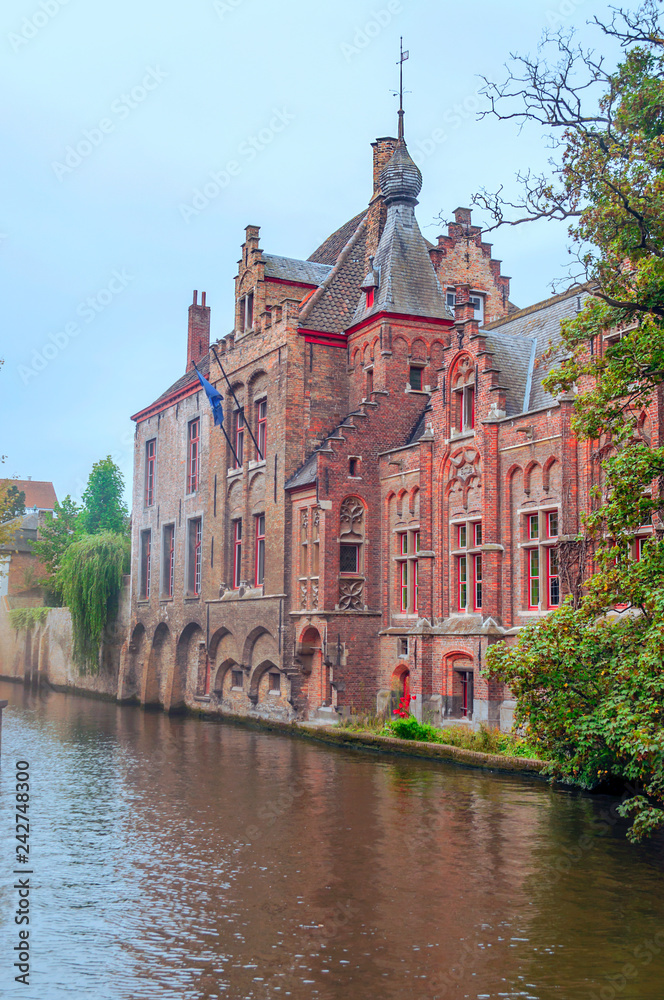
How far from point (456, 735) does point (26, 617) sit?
3753 centimetres

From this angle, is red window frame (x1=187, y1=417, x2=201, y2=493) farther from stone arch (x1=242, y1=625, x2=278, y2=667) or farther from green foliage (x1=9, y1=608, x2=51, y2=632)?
green foliage (x1=9, y1=608, x2=51, y2=632)

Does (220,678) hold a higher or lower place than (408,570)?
lower

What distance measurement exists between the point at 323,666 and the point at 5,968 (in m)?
19.2

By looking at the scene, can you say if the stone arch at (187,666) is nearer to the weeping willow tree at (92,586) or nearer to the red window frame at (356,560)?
the weeping willow tree at (92,586)

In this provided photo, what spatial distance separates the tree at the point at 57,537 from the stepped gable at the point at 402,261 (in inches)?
1147

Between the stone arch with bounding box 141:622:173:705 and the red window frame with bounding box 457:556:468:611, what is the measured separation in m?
16.2

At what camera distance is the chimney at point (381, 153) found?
3183 centimetres

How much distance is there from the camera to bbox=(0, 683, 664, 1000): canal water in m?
8.23

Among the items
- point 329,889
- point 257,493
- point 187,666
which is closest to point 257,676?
point 257,493

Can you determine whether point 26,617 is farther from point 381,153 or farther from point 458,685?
point 458,685

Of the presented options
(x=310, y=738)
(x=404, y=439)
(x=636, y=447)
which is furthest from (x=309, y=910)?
(x=404, y=439)

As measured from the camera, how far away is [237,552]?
1307 inches

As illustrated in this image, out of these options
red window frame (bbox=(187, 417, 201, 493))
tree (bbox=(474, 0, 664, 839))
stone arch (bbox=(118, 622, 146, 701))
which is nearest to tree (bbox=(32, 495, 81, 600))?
stone arch (bbox=(118, 622, 146, 701))

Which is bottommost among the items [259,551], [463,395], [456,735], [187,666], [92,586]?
[456,735]
